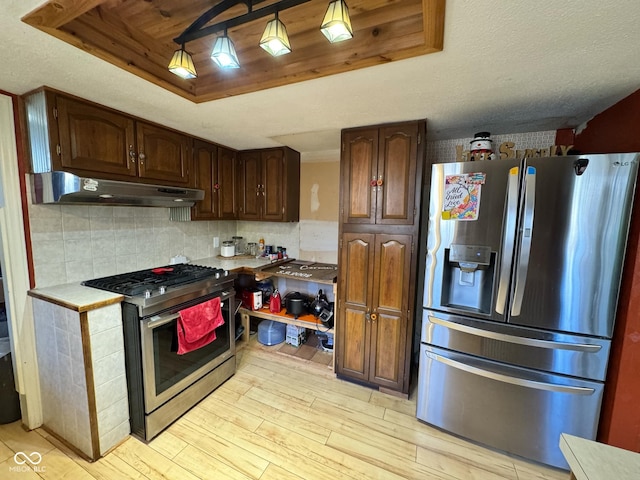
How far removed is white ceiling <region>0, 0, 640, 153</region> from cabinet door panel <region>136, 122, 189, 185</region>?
0.14 metres

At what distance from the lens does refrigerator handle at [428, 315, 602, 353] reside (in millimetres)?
1351

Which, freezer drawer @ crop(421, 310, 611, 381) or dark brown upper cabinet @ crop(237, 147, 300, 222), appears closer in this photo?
freezer drawer @ crop(421, 310, 611, 381)

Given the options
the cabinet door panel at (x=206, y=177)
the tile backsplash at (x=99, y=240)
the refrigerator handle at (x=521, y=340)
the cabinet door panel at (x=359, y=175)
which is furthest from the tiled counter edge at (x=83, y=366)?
the refrigerator handle at (x=521, y=340)

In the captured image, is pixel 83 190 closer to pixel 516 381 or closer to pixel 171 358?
pixel 171 358

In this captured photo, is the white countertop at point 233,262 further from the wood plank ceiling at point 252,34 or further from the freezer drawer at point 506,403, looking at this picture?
the freezer drawer at point 506,403

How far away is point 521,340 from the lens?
1453 mm

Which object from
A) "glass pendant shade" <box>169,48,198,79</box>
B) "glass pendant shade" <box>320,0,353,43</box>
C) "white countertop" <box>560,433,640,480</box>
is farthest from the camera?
"glass pendant shade" <box>169,48,198,79</box>

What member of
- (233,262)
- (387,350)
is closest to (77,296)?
(233,262)

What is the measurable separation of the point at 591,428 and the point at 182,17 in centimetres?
293

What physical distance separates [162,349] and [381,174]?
6.57 feet

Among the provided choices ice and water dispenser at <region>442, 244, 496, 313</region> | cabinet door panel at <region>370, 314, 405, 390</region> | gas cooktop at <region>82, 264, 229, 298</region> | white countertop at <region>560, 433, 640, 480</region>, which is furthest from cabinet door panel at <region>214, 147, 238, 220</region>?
white countertop at <region>560, 433, 640, 480</region>

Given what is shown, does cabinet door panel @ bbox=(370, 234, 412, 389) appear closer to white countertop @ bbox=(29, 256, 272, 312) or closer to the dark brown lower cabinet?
the dark brown lower cabinet

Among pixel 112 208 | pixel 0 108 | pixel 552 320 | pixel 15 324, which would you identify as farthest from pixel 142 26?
pixel 552 320

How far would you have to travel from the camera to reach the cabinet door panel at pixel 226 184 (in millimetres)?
2699
